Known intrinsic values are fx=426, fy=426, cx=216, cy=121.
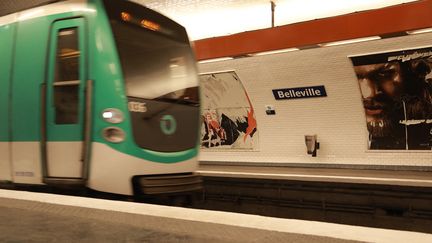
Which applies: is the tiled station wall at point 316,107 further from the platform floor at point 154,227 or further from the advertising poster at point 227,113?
the platform floor at point 154,227

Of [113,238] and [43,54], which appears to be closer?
[113,238]

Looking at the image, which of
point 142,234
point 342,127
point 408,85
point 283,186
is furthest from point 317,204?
point 142,234

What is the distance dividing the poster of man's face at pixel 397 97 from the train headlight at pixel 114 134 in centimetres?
483

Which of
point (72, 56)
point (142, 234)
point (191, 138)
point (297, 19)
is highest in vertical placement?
point (297, 19)

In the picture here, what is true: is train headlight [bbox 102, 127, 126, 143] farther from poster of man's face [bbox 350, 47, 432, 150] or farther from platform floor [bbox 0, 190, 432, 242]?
poster of man's face [bbox 350, 47, 432, 150]

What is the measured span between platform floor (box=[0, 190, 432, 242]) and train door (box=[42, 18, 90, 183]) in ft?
4.23

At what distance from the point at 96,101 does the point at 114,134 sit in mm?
395

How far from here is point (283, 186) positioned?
7195 mm

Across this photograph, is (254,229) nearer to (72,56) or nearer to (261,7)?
(72,56)

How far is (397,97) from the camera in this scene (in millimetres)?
7656

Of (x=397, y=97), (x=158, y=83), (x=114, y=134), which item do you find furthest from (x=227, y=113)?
(x=114, y=134)

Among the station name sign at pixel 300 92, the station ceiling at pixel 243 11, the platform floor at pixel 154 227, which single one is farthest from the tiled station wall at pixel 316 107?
the platform floor at pixel 154 227

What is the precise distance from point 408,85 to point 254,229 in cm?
608

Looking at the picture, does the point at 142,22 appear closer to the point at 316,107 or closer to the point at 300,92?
the point at 300,92
